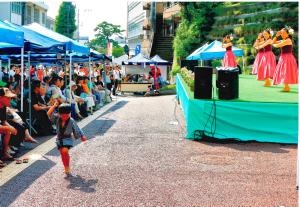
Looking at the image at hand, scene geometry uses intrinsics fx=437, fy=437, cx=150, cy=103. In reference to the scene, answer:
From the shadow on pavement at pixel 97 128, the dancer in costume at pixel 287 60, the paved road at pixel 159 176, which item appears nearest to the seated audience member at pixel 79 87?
the shadow on pavement at pixel 97 128

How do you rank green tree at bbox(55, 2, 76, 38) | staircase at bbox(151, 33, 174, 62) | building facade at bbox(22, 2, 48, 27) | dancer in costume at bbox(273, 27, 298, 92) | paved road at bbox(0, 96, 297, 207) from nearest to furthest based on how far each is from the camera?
paved road at bbox(0, 96, 297, 207), dancer in costume at bbox(273, 27, 298, 92), staircase at bbox(151, 33, 174, 62), building facade at bbox(22, 2, 48, 27), green tree at bbox(55, 2, 76, 38)

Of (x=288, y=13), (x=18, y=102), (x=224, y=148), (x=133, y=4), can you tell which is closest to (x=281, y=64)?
(x=224, y=148)

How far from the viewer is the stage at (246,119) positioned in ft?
32.3

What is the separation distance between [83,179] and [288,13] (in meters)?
23.7

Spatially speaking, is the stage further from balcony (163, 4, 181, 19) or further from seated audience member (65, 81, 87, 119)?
balcony (163, 4, 181, 19)

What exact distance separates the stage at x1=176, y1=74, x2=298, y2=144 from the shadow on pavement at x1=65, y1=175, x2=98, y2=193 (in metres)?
4.16

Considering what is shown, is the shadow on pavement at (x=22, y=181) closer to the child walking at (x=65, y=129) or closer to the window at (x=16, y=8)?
the child walking at (x=65, y=129)

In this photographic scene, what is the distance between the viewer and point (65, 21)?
271ft

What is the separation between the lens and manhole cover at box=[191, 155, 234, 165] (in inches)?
315

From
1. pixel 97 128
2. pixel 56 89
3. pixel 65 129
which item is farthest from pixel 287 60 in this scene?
pixel 65 129

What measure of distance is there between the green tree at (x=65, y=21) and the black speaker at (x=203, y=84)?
74258mm

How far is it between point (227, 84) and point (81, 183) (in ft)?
16.6

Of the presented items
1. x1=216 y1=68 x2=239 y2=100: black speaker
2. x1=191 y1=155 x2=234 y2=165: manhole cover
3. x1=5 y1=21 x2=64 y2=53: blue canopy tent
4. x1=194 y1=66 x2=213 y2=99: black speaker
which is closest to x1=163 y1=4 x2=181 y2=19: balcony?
x1=5 y1=21 x2=64 y2=53: blue canopy tent

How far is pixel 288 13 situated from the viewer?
27.3m
